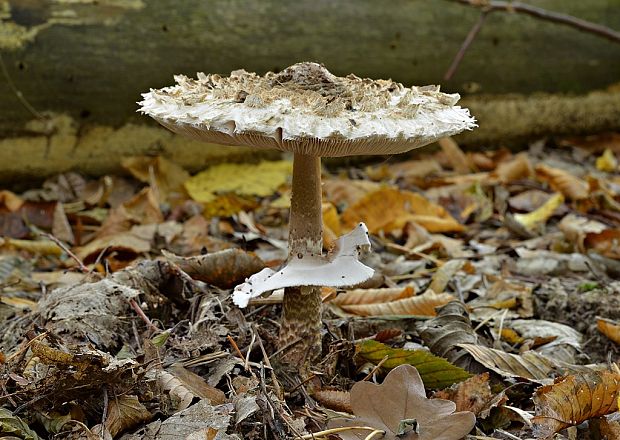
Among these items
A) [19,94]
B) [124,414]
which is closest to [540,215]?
[124,414]

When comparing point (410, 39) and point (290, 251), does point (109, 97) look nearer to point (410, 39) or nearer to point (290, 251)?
point (410, 39)

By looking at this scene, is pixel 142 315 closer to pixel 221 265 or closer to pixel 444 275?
pixel 221 265

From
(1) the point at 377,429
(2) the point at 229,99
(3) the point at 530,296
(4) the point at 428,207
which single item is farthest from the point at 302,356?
(4) the point at 428,207

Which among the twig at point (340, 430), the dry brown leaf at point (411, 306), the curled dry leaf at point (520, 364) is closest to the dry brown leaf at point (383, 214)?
the dry brown leaf at point (411, 306)

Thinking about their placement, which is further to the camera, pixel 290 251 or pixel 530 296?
pixel 530 296

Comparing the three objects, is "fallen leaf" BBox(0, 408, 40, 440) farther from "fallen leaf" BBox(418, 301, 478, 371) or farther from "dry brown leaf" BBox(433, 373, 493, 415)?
"fallen leaf" BBox(418, 301, 478, 371)

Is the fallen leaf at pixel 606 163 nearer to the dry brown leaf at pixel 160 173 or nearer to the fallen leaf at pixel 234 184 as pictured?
the fallen leaf at pixel 234 184

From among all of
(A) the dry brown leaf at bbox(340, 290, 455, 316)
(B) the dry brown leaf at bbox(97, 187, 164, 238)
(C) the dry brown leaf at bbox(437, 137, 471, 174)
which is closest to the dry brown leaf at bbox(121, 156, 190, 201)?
(B) the dry brown leaf at bbox(97, 187, 164, 238)
